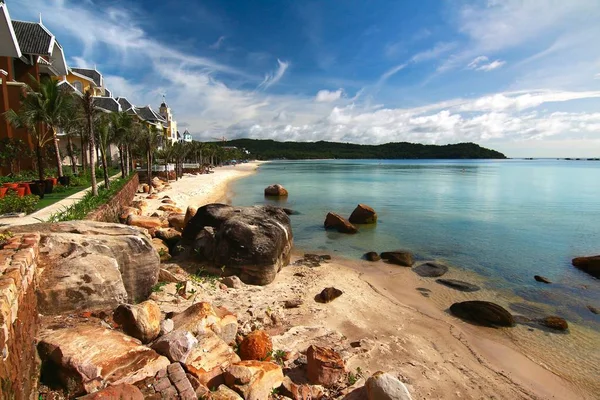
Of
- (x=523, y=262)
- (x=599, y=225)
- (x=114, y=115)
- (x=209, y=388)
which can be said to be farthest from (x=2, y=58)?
(x=599, y=225)

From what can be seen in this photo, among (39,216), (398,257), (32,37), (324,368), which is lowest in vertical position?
(398,257)

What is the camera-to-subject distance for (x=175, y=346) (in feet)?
18.6

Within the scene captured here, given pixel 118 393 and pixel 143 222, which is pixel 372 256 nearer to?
pixel 143 222

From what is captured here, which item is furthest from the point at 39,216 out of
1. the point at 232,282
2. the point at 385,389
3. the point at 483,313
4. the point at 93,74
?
the point at 93,74

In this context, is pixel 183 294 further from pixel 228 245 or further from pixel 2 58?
pixel 2 58

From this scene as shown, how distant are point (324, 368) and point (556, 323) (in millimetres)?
8678

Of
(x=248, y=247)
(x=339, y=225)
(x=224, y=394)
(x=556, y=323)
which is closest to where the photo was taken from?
(x=224, y=394)

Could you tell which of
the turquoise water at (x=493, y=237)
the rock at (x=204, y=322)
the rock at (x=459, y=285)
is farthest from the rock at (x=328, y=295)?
the turquoise water at (x=493, y=237)

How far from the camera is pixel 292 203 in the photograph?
36.8 metres

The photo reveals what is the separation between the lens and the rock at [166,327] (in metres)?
6.46

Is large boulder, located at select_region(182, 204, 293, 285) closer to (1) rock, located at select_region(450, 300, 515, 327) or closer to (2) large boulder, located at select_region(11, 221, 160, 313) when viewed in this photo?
(2) large boulder, located at select_region(11, 221, 160, 313)

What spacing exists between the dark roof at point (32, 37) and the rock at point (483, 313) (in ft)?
144

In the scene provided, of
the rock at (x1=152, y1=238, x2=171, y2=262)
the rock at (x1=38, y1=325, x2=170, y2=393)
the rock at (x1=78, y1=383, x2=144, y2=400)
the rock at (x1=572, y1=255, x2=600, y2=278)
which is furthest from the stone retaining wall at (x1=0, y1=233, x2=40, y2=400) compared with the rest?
the rock at (x1=572, y1=255, x2=600, y2=278)

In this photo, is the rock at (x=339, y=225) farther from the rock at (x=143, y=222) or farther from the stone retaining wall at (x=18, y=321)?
the stone retaining wall at (x=18, y=321)
